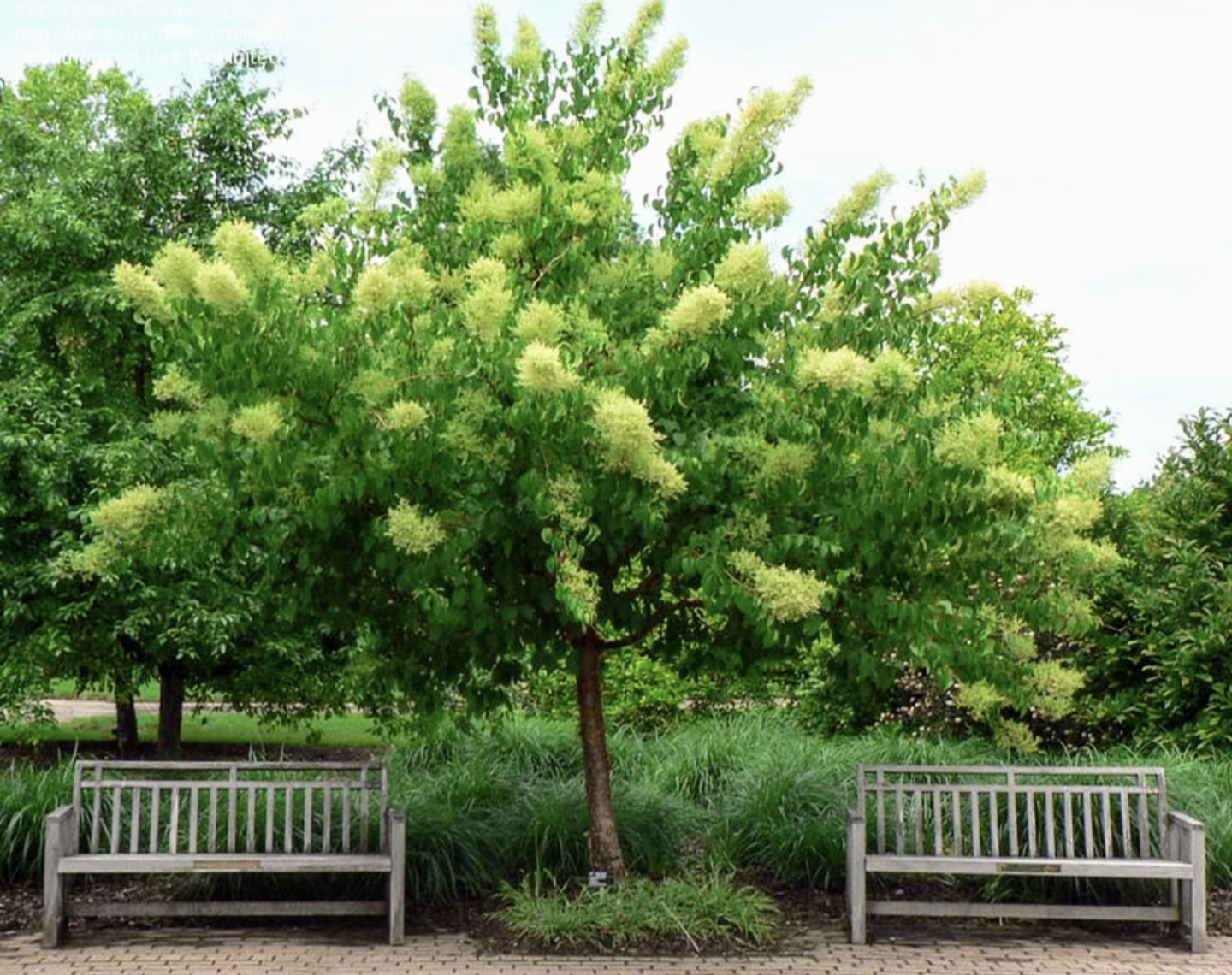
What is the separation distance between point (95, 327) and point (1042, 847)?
8207mm

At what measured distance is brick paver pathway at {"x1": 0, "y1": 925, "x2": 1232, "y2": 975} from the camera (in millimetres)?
5922

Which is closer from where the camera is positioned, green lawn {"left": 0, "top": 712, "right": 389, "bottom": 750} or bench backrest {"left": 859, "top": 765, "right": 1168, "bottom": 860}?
bench backrest {"left": 859, "top": 765, "right": 1168, "bottom": 860}

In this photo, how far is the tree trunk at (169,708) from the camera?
11578 mm

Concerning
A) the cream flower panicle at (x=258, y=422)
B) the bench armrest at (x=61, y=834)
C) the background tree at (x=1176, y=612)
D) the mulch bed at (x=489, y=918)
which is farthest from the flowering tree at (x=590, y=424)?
the background tree at (x=1176, y=612)

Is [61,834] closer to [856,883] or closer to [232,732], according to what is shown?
[856,883]

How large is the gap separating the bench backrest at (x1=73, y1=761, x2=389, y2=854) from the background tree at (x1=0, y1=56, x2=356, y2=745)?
2.69 meters

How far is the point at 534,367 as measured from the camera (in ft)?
14.7

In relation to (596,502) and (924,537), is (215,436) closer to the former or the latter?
(596,502)

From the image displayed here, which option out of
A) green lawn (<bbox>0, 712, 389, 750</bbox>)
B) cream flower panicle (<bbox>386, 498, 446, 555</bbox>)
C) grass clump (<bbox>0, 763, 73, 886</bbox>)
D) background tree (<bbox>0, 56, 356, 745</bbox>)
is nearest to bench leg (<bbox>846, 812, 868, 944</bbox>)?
cream flower panicle (<bbox>386, 498, 446, 555</bbox>)

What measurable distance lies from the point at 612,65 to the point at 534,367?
2876 mm

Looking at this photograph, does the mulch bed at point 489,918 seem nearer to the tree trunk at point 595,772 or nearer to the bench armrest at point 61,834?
the bench armrest at point 61,834

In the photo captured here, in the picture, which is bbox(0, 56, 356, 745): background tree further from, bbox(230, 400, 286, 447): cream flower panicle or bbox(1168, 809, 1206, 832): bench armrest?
bbox(1168, 809, 1206, 832): bench armrest

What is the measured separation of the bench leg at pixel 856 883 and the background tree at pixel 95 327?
17.5 feet

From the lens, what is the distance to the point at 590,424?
16.3 feet
